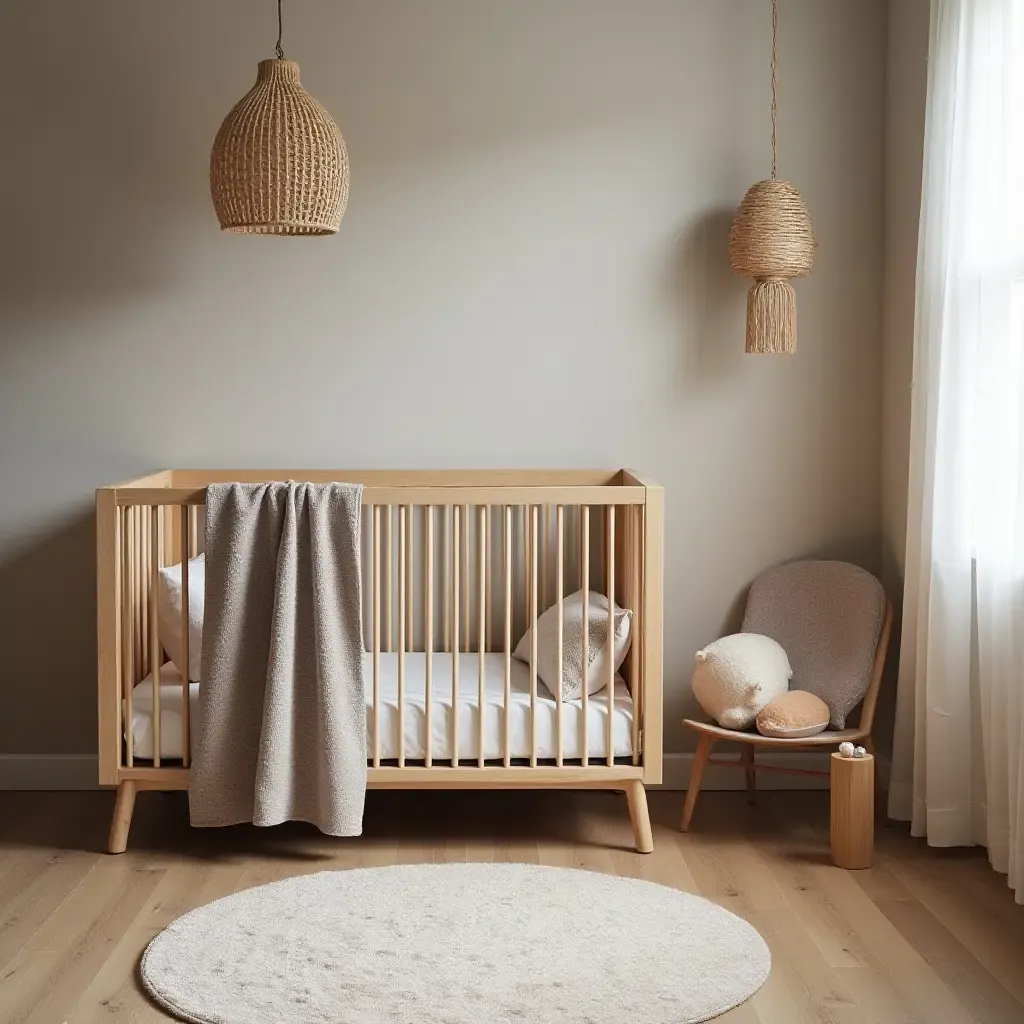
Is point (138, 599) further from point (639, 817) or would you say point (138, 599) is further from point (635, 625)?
point (639, 817)

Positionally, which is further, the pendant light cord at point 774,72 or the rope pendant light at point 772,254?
the pendant light cord at point 774,72

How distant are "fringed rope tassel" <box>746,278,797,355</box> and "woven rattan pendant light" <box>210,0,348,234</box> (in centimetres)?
113

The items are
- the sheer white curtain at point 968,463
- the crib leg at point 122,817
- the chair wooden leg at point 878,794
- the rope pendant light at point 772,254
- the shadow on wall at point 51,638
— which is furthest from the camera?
the shadow on wall at point 51,638

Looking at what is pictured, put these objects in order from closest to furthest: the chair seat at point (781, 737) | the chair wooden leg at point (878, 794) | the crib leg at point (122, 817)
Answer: the crib leg at point (122, 817) → the chair seat at point (781, 737) → the chair wooden leg at point (878, 794)

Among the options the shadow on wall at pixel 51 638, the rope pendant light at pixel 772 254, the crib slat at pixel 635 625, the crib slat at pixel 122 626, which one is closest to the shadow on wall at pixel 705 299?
the rope pendant light at pixel 772 254

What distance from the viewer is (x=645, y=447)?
11.6ft

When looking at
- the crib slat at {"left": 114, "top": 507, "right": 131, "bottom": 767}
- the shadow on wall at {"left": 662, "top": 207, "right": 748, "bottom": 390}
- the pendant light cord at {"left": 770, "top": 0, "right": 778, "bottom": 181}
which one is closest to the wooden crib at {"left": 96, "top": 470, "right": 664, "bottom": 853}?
the crib slat at {"left": 114, "top": 507, "right": 131, "bottom": 767}

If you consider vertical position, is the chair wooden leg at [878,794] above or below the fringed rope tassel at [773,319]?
below

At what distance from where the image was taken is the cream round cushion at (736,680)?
313cm

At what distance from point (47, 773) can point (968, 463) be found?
98.4 inches

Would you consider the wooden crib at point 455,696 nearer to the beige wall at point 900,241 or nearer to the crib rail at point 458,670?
the crib rail at point 458,670

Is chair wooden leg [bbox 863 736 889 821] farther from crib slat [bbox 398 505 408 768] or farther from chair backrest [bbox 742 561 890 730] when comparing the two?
crib slat [bbox 398 505 408 768]

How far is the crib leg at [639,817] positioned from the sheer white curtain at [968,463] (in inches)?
24.9

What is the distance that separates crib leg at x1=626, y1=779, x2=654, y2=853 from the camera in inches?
117
